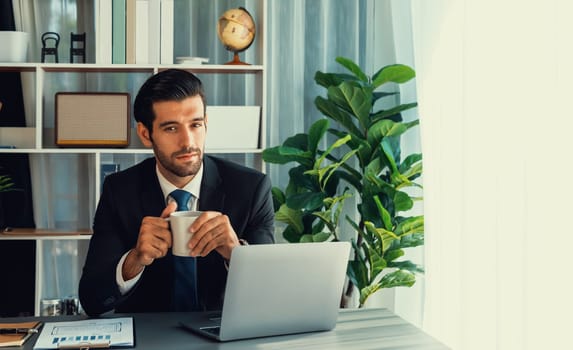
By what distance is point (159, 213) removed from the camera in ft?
7.42

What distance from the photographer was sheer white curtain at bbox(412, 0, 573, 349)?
205cm

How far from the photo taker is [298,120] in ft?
13.2

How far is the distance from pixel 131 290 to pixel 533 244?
112 centimetres

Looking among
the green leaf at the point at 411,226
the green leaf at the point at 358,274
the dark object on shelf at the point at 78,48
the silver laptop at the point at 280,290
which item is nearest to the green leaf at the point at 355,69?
the green leaf at the point at 411,226

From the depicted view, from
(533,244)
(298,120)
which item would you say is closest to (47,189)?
(298,120)

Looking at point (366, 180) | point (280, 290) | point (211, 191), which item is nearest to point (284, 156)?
point (366, 180)

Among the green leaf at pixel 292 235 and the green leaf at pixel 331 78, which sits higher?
the green leaf at pixel 331 78

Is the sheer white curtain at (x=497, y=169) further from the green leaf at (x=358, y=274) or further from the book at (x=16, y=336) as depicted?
the book at (x=16, y=336)

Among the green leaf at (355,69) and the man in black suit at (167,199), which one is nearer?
the man in black suit at (167,199)

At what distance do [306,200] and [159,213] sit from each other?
45.9 inches

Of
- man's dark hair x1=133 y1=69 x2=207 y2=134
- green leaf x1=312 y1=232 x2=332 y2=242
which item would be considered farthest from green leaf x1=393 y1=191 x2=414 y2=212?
man's dark hair x1=133 y1=69 x2=207 y2=134

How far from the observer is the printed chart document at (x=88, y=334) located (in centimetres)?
161

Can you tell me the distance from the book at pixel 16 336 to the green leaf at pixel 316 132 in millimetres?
1846

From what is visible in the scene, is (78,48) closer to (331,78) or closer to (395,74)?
(331,78)
